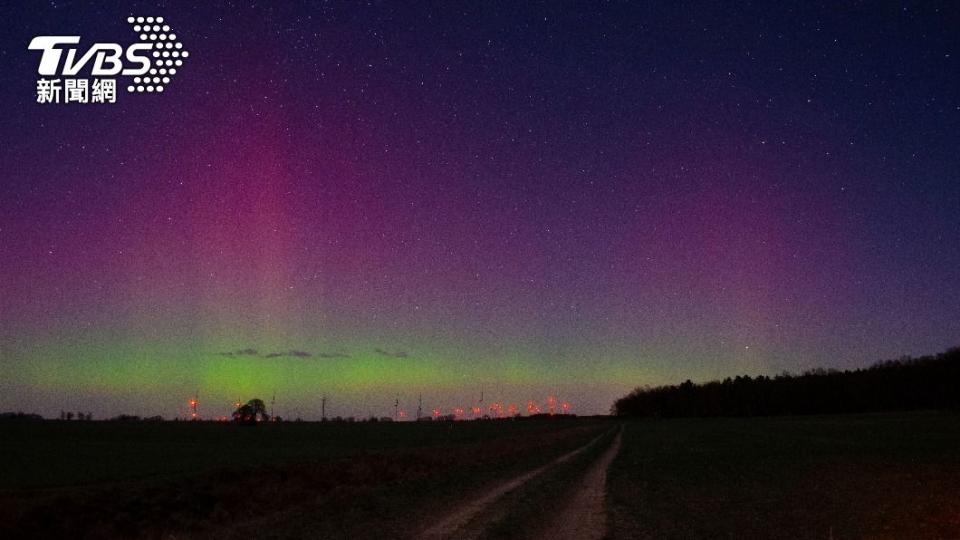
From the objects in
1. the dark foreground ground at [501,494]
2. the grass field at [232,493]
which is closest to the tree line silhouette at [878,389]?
the dark foreground ground at [501,494]

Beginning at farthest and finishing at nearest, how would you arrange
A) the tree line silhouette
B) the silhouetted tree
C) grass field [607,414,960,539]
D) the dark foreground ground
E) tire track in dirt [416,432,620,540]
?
1. the silhouetted tree
2. the tree line silhouette
3. the dark foreground ground
4. grass field [607,414,960,539]
5. tire track in dirt [416,432,620,540]

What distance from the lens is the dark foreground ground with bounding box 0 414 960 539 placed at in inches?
787

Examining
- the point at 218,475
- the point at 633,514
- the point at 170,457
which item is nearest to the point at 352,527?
the point at 633,514

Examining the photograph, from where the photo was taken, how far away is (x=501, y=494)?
26.8 metres

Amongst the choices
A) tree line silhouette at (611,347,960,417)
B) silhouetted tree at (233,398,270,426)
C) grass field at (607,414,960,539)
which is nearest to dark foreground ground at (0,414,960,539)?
grass field at (607,414,960,539)

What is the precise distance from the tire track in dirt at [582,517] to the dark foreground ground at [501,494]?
0.45ft

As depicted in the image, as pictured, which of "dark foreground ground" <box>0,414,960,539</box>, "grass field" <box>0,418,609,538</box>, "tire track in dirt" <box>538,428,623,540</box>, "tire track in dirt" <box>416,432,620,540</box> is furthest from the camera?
"grass field" <box>0,418,609,538</box>

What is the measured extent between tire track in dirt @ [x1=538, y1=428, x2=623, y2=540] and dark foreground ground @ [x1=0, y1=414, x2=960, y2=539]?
0.14 meters

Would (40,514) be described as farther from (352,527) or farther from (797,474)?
(797,474)

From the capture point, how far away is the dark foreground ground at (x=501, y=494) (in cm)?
2000

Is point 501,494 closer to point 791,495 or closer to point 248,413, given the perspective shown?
point 791,495

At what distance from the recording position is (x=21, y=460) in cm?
5538

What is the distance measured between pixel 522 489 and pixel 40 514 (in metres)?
21.9

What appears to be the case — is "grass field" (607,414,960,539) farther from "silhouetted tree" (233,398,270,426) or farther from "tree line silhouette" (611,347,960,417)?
"silhouetted tree" (233,398,270,426)
